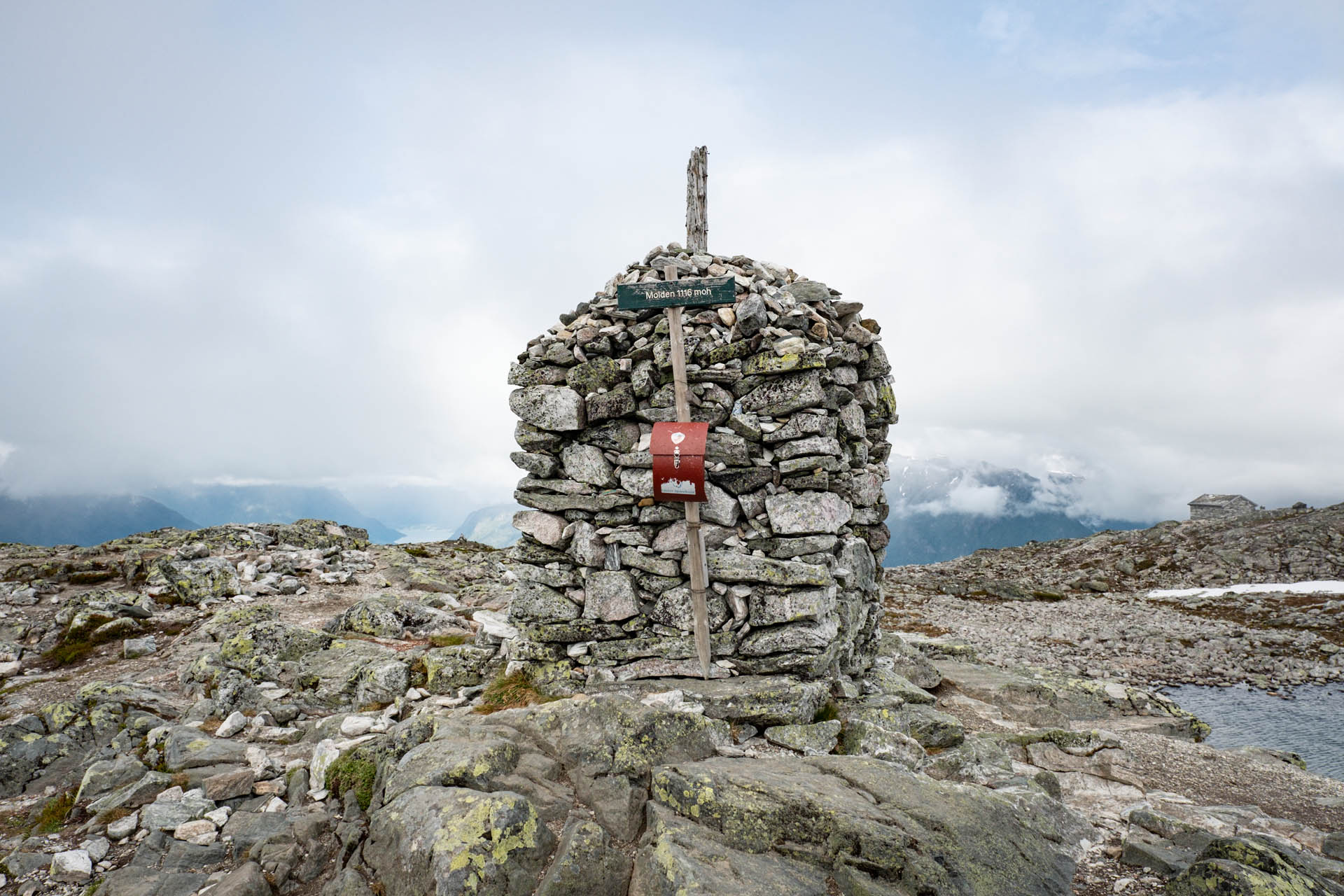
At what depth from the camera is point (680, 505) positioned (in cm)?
924

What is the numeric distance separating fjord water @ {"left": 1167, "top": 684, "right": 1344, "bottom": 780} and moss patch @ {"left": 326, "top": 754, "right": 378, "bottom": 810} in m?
18.6

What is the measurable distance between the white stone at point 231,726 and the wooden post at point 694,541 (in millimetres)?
7894

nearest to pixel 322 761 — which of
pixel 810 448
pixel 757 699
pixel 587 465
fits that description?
pixel 587 465

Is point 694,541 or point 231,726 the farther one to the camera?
point 231,726

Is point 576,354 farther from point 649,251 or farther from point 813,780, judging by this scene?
point 813,780

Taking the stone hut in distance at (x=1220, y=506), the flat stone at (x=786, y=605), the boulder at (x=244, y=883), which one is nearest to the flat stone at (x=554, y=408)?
the flat stone at (x=786, y=605)

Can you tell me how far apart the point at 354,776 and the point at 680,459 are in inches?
229

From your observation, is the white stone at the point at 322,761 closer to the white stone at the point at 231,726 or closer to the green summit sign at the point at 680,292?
the white stone at the point at 231,726

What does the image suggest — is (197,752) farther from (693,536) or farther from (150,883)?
(693,536)

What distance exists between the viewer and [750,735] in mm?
8156

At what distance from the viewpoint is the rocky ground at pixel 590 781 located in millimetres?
5344

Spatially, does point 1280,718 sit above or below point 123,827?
below

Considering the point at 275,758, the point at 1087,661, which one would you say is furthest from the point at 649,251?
the point at 1087,661

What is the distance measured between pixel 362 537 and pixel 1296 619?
52043 millimetres
